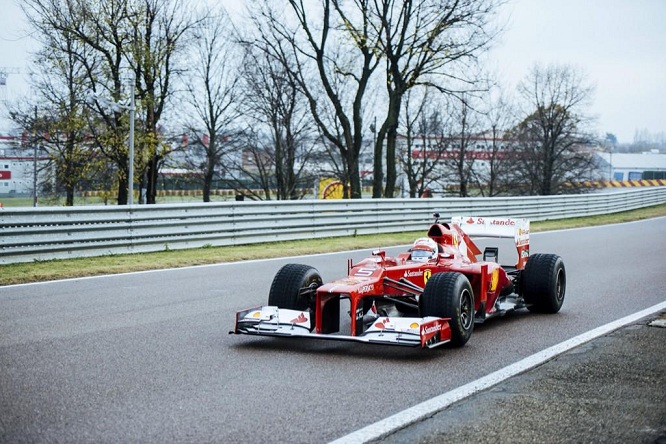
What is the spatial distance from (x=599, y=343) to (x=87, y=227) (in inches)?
389

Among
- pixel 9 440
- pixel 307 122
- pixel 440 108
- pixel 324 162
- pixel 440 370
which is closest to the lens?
pixel 9 440

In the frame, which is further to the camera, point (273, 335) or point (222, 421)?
point (273, 335)

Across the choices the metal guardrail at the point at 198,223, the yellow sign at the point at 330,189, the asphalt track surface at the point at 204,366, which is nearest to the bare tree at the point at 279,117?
the yellow sign at the point at 330,189

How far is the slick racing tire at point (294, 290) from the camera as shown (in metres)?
8.05

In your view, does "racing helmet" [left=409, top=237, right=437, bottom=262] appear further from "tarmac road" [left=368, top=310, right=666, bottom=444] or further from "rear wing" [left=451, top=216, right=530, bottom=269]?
"tarmac road" [left=368, top=310, right=666, bottom=444]

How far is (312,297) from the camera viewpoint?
820 centimetres

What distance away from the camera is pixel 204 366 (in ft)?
21.9

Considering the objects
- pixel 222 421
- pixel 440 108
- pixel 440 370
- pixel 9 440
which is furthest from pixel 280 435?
pixel 440 108

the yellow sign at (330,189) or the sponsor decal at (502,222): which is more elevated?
the yellow sign at (330,189)

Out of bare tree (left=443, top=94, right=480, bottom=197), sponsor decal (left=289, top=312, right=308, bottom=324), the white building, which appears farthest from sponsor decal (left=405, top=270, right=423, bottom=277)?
bare tree (left=443, top=94, right=480, bottom=197)

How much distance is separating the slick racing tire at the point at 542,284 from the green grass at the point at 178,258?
666 centimetres

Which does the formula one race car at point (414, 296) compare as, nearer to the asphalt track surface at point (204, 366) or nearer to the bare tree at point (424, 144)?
the asphalt track surface at point (204, 366)

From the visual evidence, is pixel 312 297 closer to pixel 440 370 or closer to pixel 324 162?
pixel 440 370

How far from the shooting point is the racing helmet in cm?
873
